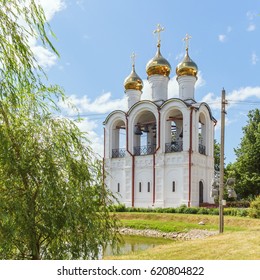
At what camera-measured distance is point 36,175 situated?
531 cm

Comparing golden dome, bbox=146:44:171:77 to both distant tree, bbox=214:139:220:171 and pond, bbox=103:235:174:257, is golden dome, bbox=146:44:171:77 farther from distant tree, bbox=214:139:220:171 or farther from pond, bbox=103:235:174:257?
pond, bbox=103:235:174:257

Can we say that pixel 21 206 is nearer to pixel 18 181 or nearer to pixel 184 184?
pixel 18 181

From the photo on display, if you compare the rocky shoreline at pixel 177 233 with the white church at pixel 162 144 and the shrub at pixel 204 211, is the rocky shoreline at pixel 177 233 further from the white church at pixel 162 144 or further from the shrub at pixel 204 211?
the white church at pixel 162 144

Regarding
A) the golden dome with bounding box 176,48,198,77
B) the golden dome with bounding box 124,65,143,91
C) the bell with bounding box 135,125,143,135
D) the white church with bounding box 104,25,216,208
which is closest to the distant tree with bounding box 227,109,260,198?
the white church with bounding box 104,25,216,208

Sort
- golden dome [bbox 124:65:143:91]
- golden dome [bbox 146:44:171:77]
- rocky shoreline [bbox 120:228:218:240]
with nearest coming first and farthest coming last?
rocky shoreline [bbox 120:228:218:240], golden dome [bbox 146:44:171:77], golden dome [bbox 124:65:143:91]

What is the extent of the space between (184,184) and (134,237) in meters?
8.76

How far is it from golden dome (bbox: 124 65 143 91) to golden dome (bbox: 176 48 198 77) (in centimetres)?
382

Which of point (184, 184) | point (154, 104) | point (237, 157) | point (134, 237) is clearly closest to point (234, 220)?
point (134, 237)

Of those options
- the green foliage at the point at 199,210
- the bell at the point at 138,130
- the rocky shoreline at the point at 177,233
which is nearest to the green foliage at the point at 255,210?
the green foliage at the point at 199,210

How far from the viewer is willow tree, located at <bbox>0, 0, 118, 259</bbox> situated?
503 cm

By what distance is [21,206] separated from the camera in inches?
201

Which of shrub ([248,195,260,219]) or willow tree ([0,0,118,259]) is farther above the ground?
willow tree ([0,0,118,259])

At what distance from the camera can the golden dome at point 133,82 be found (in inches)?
1278

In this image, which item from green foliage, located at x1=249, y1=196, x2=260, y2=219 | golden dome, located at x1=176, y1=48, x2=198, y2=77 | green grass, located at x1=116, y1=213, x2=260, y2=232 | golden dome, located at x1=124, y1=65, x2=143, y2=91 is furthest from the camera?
golden dome, located at x1=124, y1=65, x2=143, y2=91
